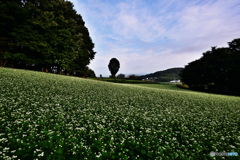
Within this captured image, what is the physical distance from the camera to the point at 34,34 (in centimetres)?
2891

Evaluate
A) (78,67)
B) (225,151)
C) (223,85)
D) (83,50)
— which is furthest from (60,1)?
(223,85)

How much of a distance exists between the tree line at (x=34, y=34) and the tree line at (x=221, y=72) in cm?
4641

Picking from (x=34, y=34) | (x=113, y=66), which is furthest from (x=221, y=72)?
(x=113, y=66)

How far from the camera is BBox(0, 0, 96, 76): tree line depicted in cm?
2727

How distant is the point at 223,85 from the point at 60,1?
60.5 meters

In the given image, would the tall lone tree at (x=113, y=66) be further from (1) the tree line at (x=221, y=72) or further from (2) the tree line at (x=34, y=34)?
(1) the tree line at (x=221, y=72)

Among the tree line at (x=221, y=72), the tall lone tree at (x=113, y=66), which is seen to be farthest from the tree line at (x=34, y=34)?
the tall lone tree at (x=113, y=66)

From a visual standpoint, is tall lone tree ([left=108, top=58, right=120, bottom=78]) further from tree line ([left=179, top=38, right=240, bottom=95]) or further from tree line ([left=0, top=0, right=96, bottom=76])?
tree line ([left=179, top=38, right=240, bottom=95])

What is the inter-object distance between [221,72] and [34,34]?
58292mm

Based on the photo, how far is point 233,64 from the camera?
32.7 metres

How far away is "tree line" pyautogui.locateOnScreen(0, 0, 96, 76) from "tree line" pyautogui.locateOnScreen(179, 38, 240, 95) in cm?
4641

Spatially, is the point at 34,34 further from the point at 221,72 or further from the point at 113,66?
the point at 113,66

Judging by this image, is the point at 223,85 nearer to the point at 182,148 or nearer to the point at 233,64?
the point at 233,64

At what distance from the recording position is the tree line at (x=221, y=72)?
108ft
